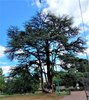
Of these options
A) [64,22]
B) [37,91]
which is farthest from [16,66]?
[64,22]

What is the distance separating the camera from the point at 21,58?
47969 millimetres

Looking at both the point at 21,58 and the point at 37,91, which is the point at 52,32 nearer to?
the point at 21,58

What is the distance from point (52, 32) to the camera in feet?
155

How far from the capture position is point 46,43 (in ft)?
154

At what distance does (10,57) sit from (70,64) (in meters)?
8.83

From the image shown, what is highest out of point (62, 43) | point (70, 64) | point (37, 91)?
point (62, 43)

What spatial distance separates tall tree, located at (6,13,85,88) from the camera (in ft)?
153

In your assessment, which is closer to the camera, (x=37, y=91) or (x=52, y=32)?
(x=52, y=32)

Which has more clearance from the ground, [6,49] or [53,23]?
[53,23]

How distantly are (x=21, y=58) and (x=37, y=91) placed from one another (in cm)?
634

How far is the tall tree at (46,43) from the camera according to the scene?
46781mm

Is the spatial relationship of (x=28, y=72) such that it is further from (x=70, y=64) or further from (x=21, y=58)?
(x=70, y=64)

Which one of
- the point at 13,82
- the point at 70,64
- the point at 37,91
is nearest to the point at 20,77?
the point at 13,82

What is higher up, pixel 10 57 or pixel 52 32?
pixel 52 32
